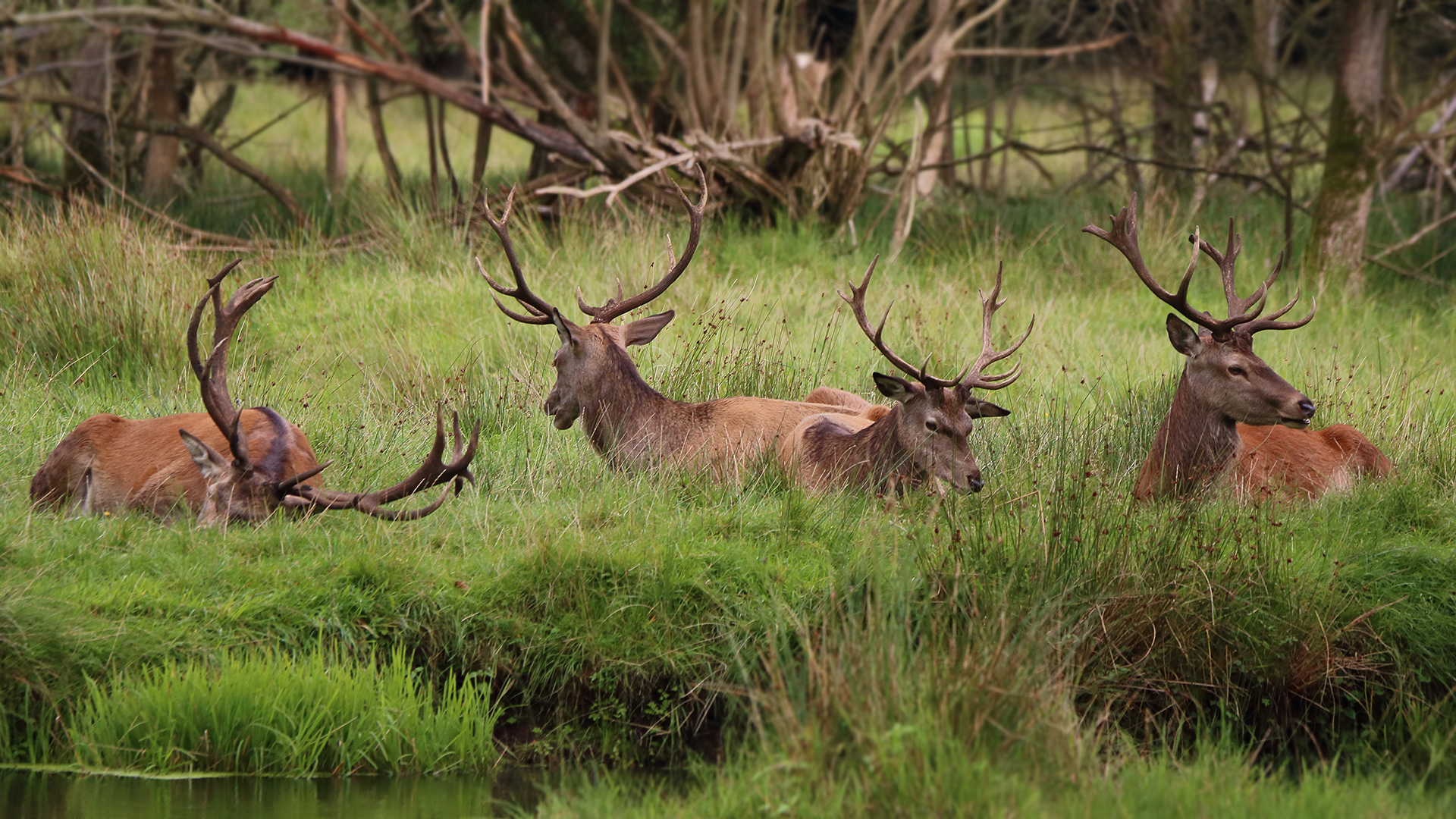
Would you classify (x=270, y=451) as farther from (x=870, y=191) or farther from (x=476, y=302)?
(x=870, y=191)

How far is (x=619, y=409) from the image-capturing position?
7.15 metres

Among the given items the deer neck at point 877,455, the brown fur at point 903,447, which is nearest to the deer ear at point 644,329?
the brown fur at point 903,447

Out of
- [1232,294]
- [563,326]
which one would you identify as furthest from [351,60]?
[1232,294]

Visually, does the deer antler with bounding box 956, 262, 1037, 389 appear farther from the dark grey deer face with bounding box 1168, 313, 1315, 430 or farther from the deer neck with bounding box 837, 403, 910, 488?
the dark grey deer face with bounding box 1168, 313, 1315, 430

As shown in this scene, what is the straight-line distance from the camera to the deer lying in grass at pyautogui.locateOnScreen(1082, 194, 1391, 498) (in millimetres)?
6742

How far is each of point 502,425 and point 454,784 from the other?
2.97 m

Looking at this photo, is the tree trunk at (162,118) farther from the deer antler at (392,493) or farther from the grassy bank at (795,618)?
the deer antler at (392,493)

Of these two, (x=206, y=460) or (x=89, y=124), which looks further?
(x=89, y=124)

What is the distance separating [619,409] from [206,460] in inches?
75.1

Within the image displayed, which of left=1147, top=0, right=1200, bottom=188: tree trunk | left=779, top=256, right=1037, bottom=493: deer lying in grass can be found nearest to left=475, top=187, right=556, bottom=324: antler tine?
left=779, top=256, right=1037, bottom=493: deer lying in grass

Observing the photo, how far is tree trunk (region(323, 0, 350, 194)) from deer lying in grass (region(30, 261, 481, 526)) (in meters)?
7.24

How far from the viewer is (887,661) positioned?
4594 mm

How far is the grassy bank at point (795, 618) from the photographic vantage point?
4336 millimetres

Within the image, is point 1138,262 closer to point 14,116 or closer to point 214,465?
point 214,465
